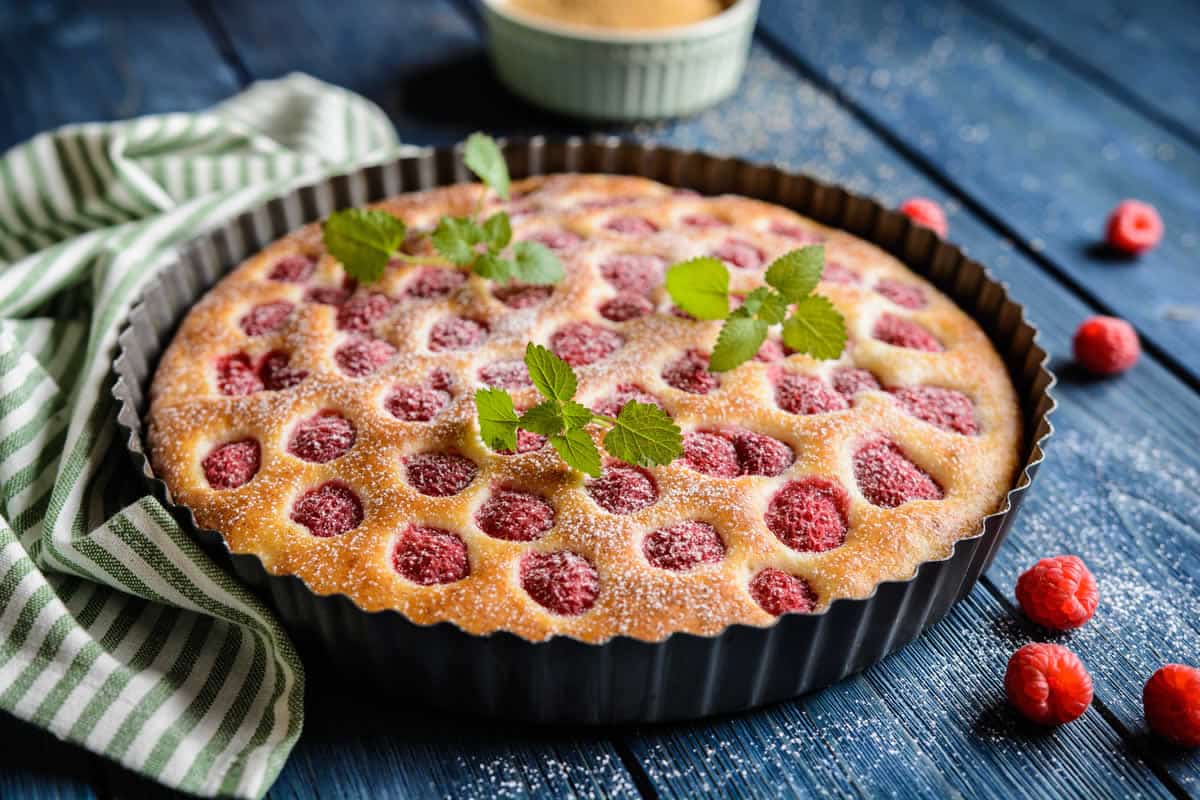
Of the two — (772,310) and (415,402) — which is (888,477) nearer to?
(772,310)

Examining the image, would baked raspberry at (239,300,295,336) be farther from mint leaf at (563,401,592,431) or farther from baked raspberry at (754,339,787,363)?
baked raspberry at (754,339,787,363)

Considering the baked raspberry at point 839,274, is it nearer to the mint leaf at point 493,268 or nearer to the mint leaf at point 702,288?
the mint leaf at point 702,288

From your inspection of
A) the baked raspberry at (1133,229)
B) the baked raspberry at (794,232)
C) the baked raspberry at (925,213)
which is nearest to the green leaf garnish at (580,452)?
the baked raspberry at (794,232)

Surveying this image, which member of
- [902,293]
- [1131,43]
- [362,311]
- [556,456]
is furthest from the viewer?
[1131,43]

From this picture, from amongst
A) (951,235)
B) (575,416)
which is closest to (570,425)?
(575,416)

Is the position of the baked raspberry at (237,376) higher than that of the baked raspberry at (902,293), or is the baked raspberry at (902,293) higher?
the baked raspberry at (902,293)
